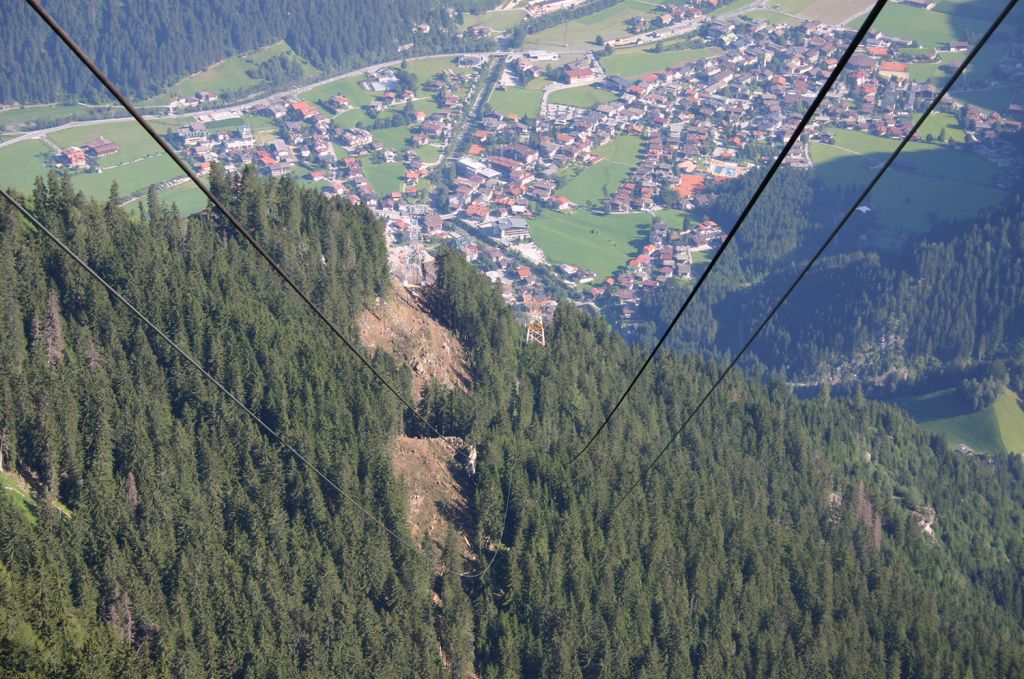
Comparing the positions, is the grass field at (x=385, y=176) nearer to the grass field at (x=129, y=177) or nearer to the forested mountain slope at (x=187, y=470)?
the grass field at (x=129, y=177)

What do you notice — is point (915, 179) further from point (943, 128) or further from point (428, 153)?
point (428, 153)

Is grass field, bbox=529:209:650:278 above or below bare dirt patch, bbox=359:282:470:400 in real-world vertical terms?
below

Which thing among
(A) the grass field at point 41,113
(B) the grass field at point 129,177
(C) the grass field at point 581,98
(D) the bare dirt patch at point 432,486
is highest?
(A) the grass field at point 41,113

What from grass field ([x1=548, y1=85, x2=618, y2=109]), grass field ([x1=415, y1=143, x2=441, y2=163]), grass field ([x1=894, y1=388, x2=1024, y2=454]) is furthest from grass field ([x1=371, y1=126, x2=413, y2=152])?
grass field ([x1=894, y1=388, x2=1024, y2=454])

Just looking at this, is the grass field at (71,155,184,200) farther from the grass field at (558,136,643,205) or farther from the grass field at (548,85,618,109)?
the grass field at (548,85,618,109)

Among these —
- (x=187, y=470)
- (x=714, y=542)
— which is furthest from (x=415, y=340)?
(x=187, y=470)

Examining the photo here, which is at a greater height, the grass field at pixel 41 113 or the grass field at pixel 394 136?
the grass field at pixel 41 113

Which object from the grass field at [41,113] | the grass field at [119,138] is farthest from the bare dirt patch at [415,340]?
the grass field at [41,113]
